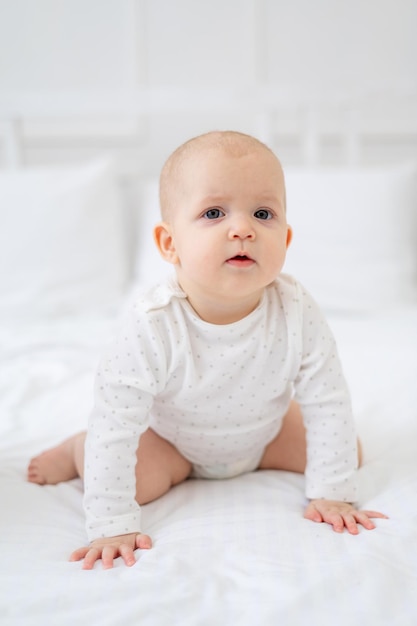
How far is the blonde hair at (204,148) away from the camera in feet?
2.70

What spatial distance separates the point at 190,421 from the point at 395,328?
0.84m

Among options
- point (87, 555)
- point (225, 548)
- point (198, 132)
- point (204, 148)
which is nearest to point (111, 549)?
point (87, 555)

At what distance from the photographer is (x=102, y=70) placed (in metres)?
2.42

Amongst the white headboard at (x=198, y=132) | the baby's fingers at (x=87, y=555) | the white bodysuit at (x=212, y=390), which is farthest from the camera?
the white headboard at (x=198, y=132)

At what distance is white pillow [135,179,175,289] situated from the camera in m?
1.98

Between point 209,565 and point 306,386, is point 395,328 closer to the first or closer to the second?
point 306,386

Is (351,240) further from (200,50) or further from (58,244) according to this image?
(200,50)

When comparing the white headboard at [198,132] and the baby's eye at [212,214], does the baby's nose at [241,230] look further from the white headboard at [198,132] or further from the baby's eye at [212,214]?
the white headboard at [198,132]

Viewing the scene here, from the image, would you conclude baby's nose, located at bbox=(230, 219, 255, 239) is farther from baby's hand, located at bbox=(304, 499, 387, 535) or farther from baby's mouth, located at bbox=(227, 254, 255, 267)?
baby's hand, located at bbox=(304, 499, 387, 535)

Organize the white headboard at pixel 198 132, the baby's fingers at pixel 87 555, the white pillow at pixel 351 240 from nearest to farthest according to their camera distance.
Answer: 1. the baby's fingers at pixel 87 555
2. the white pillow at pixel 351 240
3. the white headboard at pixel 198 132

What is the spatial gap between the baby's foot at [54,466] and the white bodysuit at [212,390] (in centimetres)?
16

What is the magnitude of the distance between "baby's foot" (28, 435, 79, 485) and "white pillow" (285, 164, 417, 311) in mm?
1019

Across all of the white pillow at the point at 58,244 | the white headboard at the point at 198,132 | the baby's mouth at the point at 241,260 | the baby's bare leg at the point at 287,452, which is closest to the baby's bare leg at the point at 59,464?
the baby's bare leg at the point at 287,452

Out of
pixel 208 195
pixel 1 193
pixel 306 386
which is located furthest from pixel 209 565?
pixel 1 193
